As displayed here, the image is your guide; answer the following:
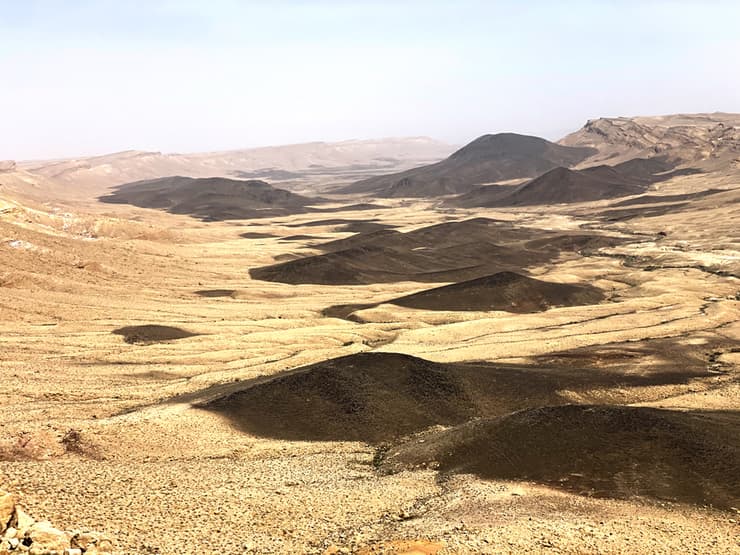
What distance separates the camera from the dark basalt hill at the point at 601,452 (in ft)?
84.0

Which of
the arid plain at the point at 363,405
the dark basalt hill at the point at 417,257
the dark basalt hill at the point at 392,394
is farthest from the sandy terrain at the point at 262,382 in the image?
the dark basalt hill at the point at 417,257

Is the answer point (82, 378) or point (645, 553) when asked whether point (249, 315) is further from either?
point (645, 553)

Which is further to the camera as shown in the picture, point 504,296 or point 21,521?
point 504,296

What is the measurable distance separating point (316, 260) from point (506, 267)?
33.8 metres

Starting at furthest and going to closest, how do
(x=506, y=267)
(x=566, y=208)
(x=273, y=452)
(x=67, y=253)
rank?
(x=566, y=208), (x=506, y=267), (x=67, y=253), (x=273, y=452)

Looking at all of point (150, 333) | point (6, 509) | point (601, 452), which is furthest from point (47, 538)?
point (150, 333)

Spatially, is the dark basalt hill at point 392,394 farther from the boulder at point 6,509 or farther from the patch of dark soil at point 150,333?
the patch of dark soil at point 150,333

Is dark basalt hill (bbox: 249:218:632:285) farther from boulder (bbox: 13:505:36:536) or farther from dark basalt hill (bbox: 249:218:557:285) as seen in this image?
boulder (bbox: 13:505:36:536)

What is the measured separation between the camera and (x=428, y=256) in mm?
123375

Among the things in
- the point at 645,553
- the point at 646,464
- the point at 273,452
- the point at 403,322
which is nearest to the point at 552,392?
the point at 646,464

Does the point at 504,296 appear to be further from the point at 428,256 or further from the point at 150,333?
the point at 150,333

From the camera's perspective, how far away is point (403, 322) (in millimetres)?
71312

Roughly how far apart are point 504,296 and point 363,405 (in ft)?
157

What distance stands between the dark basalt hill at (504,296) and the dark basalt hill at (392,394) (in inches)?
1298
